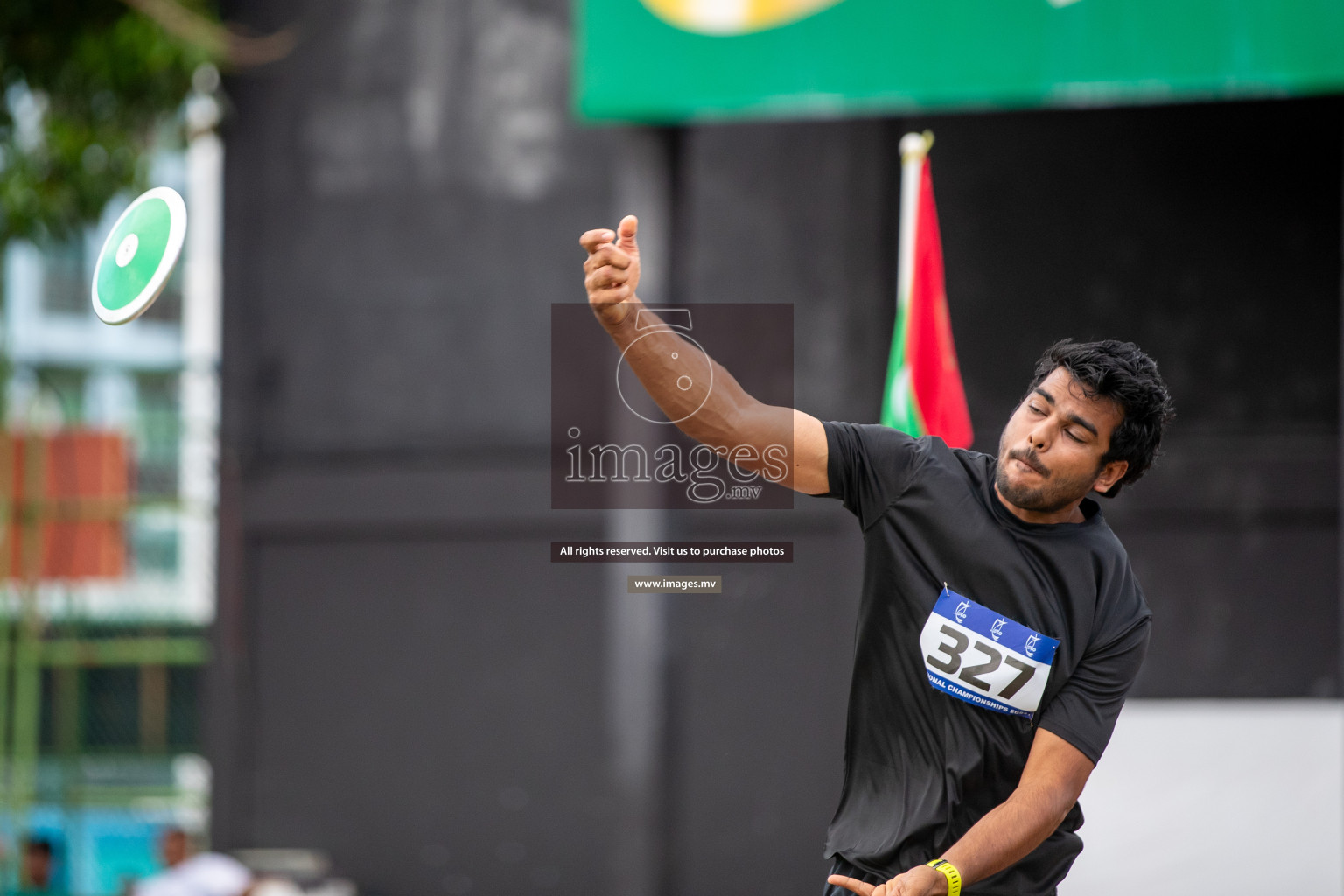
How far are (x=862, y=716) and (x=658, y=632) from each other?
3.05 meters

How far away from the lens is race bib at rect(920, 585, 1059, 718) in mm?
2270

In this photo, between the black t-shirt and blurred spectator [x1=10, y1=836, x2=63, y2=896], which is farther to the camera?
blurred spectator [x1=10, y1=836, x2=63, y2=896]

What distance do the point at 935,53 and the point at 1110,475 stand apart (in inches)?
103

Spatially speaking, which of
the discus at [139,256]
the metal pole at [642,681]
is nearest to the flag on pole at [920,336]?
the discus at [139,256]

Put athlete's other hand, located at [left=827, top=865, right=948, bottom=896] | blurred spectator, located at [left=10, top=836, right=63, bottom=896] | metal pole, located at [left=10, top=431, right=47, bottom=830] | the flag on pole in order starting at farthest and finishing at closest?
metal pole, located at [left=10, top=431, right=47, bottom=830], blurred spectator, located at [left=10, top=836, right=63, bottom=896], the flag on pole, athlete's other hand, located at [left=827, top=865, right=948, bottom=896]

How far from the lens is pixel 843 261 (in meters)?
5.40

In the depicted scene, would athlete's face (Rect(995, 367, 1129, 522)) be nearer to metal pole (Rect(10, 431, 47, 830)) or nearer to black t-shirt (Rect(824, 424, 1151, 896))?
black t-shirt (Rect(824, 424, 1151, 896))

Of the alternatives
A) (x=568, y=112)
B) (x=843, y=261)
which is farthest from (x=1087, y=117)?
(x=568, y=112)

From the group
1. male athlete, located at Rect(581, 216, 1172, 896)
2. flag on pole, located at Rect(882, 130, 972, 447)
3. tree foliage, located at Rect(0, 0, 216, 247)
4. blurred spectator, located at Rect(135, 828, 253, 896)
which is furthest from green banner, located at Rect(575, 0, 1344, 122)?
blurred spectator, located at Rect(135, 828, 253, 896)

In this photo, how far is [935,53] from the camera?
446cm

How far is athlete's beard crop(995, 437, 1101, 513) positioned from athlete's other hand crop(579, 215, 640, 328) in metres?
0.74

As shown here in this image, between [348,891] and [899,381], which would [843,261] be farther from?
[348,891]

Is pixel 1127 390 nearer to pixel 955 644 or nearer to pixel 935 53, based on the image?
pixel 955 644

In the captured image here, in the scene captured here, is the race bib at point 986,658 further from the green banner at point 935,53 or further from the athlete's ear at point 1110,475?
the green banner at point 935,53
